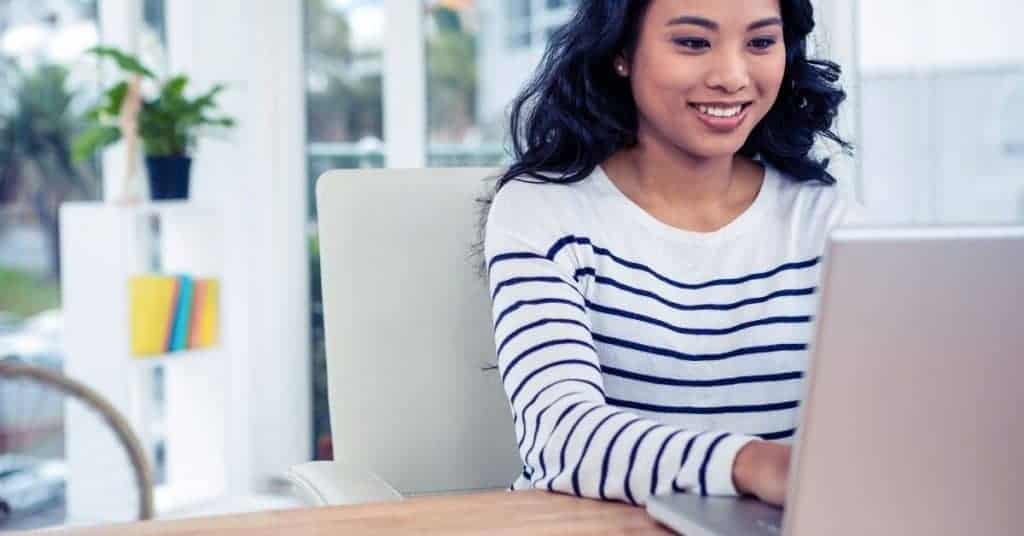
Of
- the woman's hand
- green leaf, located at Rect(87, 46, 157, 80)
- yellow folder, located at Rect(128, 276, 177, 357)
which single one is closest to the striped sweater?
the woman's hand

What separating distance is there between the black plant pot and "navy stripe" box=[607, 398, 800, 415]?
2532 mm

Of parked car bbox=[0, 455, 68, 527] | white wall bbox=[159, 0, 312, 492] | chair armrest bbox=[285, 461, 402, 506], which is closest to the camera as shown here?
chair armrest bbox=[285, 461, 402, 506]

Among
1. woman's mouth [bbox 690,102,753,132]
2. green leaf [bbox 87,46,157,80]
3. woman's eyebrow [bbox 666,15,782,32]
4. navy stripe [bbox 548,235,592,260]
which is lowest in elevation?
navy stripe [bbox 548,235,592,260]

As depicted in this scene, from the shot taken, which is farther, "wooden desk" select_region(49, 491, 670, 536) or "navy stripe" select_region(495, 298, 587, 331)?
"navy stripe" select_region(495, 298, 587, 331)

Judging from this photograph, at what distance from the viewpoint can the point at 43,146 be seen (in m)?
3.73

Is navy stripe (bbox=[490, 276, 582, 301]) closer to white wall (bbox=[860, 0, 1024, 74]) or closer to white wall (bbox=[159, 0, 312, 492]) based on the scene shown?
white wall (bbox=[860, 0, 1024, 74])

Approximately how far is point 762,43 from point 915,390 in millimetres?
750

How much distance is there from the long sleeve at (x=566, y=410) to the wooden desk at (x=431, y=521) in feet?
0.11

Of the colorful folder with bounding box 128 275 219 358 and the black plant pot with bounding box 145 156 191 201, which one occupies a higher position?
the black plant pot with bounding box 145 156 191 201

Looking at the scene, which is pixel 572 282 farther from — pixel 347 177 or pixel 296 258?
pixel 296 258

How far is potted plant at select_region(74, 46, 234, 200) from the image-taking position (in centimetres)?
339

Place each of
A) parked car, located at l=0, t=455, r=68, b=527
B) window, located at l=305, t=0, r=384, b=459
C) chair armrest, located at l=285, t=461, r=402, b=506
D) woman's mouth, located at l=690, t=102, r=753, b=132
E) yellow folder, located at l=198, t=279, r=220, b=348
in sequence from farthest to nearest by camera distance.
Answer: window, located at l=305, t=0, r=384, b=459, yellow folder, located at l=198, t=279, r=220, b=348, parked car, located at l=0, t=455, r=68, b=527, woman's mouth, located at l=690, t=102, r=753, b=132, chair armrest, located at l=285, t=461, r=402, b=506

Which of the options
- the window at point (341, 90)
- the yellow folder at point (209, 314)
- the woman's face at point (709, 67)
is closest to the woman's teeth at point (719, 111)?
the woman's face at point (709, 67)

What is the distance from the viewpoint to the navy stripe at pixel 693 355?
1330 mm
